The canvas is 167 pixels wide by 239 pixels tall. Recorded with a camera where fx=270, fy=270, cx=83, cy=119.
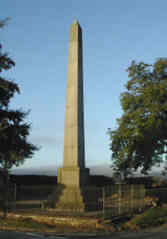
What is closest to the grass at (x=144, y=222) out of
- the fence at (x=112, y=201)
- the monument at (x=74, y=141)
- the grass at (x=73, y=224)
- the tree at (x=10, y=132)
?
the grass at (x=73, y=224)

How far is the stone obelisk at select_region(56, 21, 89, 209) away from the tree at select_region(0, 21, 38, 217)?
107 inches

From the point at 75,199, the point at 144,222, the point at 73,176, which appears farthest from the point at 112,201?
the point at 144,222

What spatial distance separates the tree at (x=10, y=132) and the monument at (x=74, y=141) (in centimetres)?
272

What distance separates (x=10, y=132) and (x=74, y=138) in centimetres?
396

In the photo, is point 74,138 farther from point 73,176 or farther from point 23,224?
point 23,224

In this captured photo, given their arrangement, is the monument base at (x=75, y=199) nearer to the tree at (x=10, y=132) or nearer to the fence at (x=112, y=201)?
the fence at (x=112, y=201)

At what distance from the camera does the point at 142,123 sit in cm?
2098

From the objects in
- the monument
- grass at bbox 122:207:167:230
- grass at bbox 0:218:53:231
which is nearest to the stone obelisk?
the monument

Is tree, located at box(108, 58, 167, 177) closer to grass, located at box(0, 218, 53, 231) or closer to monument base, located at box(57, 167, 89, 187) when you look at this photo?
monument base, located at box(57, 167, 89, 187)

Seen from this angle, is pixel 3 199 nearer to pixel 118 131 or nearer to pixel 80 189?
pixel 80 189

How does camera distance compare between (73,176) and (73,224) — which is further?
(73,176)

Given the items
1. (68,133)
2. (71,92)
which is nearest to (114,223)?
(68,133)

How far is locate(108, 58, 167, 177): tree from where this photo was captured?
21312 mm

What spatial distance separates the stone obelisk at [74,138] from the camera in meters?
15.2
